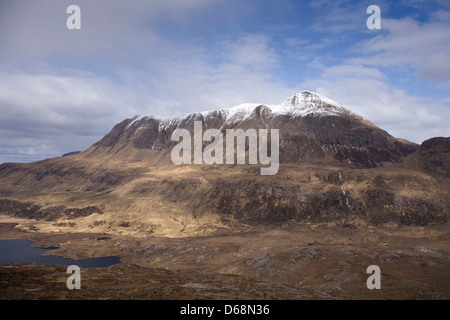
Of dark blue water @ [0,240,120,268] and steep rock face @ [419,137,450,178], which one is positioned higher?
steep rock face @ [419,137,450,178]

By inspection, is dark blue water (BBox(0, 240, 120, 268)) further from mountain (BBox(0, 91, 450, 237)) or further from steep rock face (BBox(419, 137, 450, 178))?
steep rock face (BBox(419, 137, 450, 178))

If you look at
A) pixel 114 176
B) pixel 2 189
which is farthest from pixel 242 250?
pixel 2 189

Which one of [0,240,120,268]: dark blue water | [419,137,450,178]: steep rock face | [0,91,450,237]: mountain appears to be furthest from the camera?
[419,137,450,178]: steep rock face

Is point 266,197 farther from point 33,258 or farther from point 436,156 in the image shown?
point 33,258

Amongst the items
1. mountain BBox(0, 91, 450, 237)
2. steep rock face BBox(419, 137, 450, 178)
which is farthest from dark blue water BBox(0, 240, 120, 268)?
steep rock face BBox(419, 137, 450, 178)

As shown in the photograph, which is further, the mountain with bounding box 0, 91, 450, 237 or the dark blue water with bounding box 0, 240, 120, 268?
the mountain with bounding box 0, 91, 450, 237

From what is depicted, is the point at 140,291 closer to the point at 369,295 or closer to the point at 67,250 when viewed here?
the point at 369,295

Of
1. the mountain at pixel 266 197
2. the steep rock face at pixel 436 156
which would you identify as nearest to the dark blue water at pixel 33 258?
the mountain at pixel 266 197

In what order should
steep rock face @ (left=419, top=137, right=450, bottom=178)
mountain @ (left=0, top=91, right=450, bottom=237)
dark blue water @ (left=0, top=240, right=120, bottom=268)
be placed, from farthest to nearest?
steep rock face @ (left=419, top=137, right=450, bottom=178)
mountain @ (left=0, top=91, right=450, bottom=237)
dark blue water @ (left=0, top=240, right=120, bottom=268)

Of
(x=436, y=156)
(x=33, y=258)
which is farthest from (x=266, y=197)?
(x=33, y=258)
